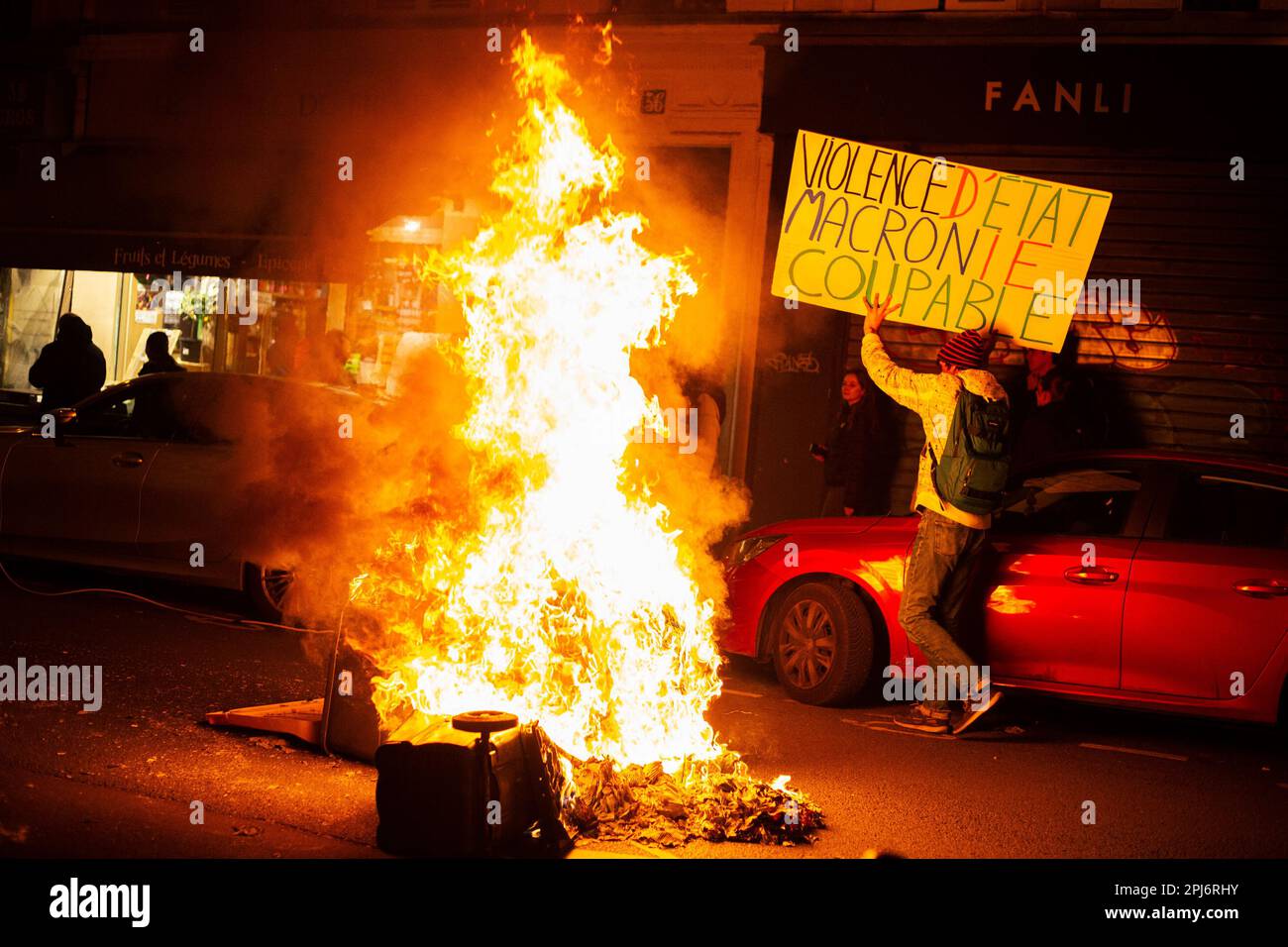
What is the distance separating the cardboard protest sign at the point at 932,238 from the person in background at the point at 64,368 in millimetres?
7352

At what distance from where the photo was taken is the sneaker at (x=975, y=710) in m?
7.00

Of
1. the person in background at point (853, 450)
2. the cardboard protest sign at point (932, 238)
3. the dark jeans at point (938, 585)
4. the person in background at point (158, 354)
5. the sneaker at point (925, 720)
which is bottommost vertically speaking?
the sneaker at point (925, 720)

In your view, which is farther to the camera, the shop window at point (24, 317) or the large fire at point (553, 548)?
the shop window at point (24, 317)

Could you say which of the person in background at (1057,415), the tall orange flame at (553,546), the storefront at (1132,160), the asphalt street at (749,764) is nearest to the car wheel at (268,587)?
the asphalt street at (749,764)

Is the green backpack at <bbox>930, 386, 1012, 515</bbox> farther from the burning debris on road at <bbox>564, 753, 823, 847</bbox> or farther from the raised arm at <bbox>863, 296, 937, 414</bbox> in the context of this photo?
the burning debris on road at <bbox>564, 753, 823, 847</bbox>

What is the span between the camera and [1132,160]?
502 inches

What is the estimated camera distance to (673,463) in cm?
1035

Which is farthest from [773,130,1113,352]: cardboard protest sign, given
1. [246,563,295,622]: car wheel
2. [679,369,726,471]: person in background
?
[246,563,295,622]: car wheel

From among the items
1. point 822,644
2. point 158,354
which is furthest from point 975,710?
→ point 158,354

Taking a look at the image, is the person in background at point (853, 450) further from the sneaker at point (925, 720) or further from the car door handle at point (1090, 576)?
the car door handle at point (1090, 576)

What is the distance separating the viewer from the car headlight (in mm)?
8227

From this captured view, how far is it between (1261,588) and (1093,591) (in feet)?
2.69
